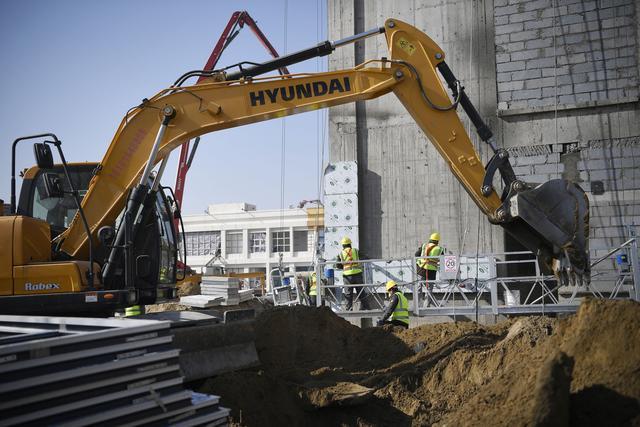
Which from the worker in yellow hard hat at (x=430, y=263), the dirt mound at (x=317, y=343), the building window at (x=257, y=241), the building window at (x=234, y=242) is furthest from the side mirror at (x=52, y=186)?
the building window at (x=234, y=242)

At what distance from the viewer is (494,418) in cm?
460

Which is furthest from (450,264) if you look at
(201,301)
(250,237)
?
(250,237)

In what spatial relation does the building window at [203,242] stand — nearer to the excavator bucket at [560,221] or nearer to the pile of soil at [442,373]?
the pile of soil at [442,373]

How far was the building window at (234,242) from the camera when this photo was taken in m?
56.7

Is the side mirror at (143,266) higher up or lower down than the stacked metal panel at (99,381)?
higher up

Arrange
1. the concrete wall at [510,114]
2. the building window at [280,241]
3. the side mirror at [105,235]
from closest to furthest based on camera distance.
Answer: the side mirror at [105,235], the concrete wall at [510,114], the building window at [280,241]

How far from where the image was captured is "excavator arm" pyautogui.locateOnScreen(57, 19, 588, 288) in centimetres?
741

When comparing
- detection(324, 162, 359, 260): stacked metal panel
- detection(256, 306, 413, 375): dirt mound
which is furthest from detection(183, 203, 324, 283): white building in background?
detection(256, 306, 413, 375): dirt mound

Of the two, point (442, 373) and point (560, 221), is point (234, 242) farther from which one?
point (560, 221)

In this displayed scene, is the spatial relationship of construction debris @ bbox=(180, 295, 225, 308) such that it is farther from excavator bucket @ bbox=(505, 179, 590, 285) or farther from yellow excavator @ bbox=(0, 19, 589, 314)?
excavator bucket @ bbox=(505, 179, 590, 285)

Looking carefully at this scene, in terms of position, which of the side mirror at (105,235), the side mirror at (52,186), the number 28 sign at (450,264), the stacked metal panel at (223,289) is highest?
the side mirror at (52,186)

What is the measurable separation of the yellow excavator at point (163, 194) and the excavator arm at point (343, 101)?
0.05ft

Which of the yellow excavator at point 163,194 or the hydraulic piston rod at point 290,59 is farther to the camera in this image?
the hydraulic piston rod at point 290,59

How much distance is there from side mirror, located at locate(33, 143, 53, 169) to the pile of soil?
3000 millimetres
